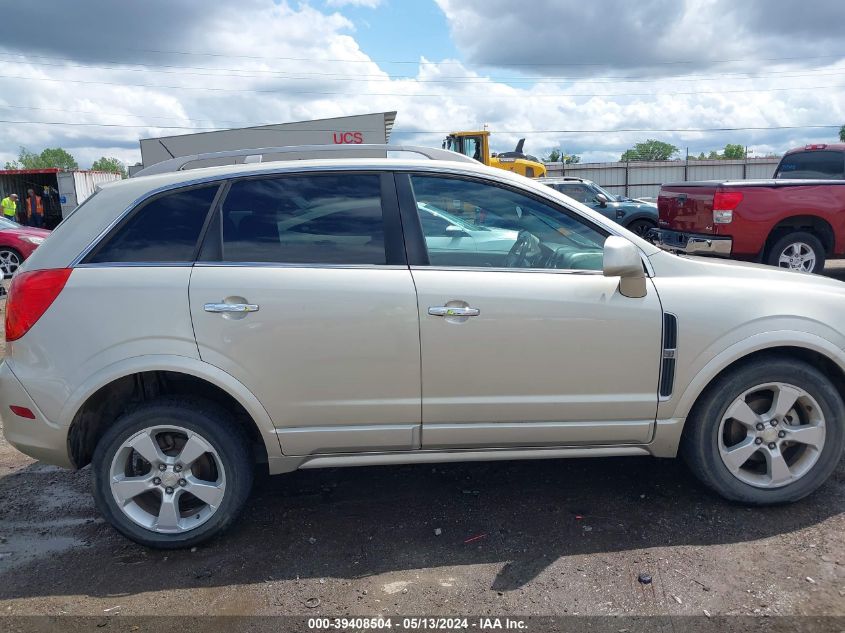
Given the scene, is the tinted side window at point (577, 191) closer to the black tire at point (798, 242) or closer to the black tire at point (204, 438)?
the black tire at point (798, 242)

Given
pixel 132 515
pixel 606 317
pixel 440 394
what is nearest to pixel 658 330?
pixel 606 317

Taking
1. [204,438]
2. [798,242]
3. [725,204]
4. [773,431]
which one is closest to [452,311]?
[204,438]

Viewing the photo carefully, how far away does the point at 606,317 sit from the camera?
10.3 feet

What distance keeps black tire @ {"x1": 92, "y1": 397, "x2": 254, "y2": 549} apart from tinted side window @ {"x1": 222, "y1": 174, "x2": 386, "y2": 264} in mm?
753

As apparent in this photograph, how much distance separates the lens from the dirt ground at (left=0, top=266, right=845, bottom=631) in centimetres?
279

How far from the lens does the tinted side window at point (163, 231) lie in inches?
123

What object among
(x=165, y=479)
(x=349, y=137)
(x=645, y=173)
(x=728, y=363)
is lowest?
(x=165, y=479)

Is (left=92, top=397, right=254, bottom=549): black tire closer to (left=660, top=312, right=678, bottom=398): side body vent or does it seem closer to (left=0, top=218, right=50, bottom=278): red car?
(left=660, top=312, right=678, bottom=398): side body vent

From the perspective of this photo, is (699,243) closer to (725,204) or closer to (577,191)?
(725,204)

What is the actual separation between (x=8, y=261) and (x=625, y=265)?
12.4 metres

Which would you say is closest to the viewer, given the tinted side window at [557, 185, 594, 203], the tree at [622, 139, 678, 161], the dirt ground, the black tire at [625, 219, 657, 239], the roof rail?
the dirt ground

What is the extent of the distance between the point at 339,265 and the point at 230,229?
0.56m

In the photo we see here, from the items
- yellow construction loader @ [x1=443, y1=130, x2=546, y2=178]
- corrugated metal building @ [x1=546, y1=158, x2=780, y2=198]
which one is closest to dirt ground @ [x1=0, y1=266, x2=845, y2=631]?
yellow construction loader @ [x1=443, y1=130, x2=546, y2=178]

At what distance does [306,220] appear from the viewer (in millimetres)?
3238
